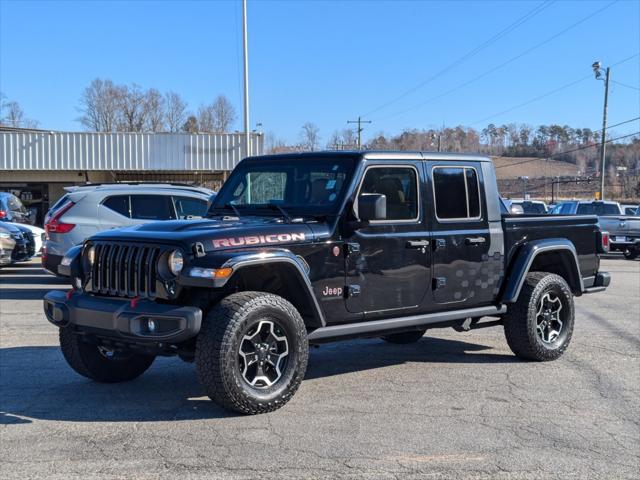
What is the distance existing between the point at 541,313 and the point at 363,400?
2.44m

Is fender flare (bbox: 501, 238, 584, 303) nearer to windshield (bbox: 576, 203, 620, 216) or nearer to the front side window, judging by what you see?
the front side window

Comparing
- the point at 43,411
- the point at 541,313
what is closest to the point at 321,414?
the point at 43,411

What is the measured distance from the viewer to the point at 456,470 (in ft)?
14.4

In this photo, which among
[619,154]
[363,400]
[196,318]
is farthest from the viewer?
[619,154]

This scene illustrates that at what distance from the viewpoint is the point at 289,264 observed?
5.43m

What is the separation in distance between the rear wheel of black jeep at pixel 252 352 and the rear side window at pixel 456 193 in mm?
1958

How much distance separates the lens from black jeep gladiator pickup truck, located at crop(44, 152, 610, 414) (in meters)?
5.16

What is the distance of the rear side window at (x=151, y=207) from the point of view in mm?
12305

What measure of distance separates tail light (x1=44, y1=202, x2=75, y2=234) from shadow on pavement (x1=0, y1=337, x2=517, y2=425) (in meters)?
4.31

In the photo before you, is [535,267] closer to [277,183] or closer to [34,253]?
[277,183]

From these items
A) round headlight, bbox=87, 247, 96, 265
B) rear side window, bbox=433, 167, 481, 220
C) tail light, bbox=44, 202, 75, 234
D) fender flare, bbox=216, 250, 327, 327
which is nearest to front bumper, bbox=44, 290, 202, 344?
round headlight, bbox=87, 247, 96, 265

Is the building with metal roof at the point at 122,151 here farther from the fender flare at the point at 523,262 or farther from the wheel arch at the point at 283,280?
the wheel arch at the point at 283,280

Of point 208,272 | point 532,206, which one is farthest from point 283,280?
point 532,206

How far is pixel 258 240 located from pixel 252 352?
823mm
